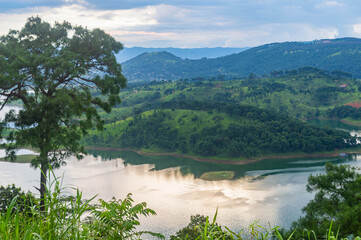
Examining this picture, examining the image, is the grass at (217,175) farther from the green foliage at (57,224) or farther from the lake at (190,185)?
the green foliage at (57,224)

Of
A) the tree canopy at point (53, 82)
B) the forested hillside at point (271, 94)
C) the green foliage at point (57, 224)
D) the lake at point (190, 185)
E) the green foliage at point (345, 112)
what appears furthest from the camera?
the forested hillside at point (271, 94)

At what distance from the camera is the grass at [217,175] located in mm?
48138

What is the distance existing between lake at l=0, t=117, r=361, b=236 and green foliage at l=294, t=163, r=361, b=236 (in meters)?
15.7

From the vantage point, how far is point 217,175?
163ft

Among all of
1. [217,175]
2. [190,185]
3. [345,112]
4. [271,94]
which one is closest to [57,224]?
[190,185]

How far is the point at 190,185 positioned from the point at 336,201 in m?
30.7

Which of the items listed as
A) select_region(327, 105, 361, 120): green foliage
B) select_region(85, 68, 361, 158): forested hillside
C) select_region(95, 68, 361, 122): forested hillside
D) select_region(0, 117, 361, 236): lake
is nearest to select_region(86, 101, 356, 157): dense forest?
select_region(85, 68, 361, 158): forested hillside

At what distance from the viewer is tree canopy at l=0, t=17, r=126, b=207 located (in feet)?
37.3

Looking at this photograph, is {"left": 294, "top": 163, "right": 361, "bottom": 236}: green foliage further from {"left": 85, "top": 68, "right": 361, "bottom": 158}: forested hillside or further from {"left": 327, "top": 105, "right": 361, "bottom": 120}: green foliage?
{"left": 327, "top": 105, "right": 361, "bottom": 120}: green foliage

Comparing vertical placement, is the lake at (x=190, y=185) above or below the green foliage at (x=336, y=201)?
below

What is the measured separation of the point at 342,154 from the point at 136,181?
38.4 metres

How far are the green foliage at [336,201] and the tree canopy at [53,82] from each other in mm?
10050

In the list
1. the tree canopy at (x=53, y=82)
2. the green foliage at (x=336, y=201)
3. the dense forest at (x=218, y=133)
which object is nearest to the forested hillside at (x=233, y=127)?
the dense forest at (x=218, y=133)

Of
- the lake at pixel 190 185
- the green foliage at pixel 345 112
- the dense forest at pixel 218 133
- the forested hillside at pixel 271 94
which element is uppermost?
the forested hillside at pixel 271 94
